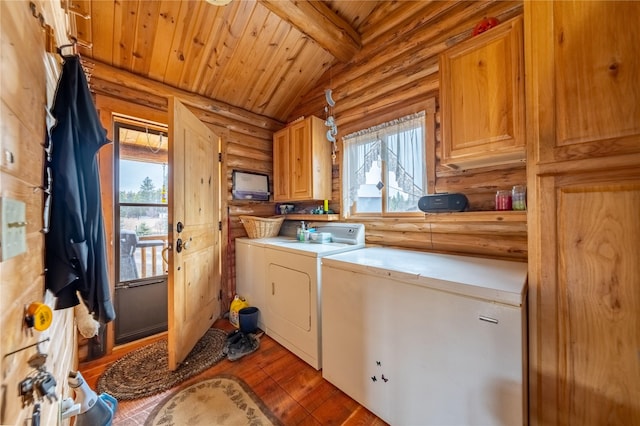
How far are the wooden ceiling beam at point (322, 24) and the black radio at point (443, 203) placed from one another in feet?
5.89

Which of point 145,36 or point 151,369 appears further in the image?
point 145,36

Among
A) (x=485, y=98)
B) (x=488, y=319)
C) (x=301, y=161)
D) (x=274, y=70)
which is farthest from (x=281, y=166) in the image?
(x=488, y=319)

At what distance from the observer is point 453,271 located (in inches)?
52.9

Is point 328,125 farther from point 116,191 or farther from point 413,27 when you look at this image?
point 116,191

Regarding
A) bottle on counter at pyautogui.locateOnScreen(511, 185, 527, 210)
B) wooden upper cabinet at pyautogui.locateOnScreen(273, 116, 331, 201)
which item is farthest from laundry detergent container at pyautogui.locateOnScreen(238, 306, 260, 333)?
bottle on counter at pyautogui.locateOnScreen(511, 185, 527, 210)

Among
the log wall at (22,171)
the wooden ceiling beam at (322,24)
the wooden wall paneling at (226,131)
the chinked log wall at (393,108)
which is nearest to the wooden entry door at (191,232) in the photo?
the wooden wall paneling at (226,131)

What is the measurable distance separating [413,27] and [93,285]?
9.40 ft

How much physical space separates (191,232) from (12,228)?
1668 mm

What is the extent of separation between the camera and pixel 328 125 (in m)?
2.73

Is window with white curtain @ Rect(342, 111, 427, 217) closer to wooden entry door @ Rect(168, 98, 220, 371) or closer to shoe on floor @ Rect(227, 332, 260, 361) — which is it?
wooden entry door @ Rect(168, 98, 220, 371)

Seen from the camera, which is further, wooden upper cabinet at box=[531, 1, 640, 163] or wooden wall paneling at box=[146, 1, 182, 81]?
wooden wall paneling at box=[146, 1, 182, 81]

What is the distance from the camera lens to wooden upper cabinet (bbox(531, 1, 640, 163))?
868 mm

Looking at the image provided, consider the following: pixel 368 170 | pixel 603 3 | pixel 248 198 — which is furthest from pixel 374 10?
pixel 248 198

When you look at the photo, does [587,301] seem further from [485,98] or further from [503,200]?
[485,98]
